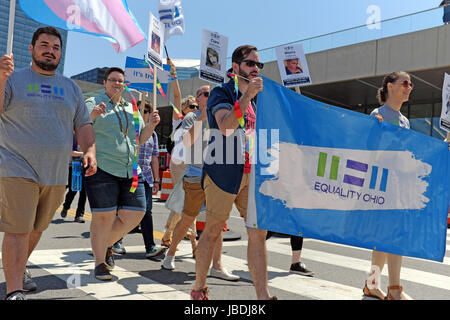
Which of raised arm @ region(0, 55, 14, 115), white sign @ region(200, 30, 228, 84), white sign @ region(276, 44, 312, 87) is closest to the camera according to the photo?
raised arm @ region(0, 55, 14, 115)

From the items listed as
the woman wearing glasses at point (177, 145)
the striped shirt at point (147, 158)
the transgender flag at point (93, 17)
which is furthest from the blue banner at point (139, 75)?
the transgender flag at point (93, 17)

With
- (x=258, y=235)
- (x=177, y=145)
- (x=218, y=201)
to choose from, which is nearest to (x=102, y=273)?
(x=218, y=201)

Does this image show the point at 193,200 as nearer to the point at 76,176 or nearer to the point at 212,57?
the point at 212,57

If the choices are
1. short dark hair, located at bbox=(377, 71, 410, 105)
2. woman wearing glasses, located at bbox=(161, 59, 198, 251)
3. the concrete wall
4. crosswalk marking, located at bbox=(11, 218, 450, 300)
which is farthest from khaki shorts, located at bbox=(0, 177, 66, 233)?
the concrete wall

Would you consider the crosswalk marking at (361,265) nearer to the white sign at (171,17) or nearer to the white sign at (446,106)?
the white sign at (446,106)

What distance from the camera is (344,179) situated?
11.0 feet

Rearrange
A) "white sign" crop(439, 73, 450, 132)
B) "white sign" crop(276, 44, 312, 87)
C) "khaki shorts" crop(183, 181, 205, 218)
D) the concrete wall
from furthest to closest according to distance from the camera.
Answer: the concrete wall < "white sign" crop(276, 44, 312, 87) < "white sign" crop(439, 73, 450, 132) < "khaki shorts" crop(183, 181, 205, 218)

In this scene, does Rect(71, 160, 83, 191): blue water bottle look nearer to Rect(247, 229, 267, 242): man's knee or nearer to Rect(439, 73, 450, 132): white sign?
Rect(247, 229, 267, 242): man's knee

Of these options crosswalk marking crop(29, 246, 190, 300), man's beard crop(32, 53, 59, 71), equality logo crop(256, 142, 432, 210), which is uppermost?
man's beard crop(32, 53, 59, 71)

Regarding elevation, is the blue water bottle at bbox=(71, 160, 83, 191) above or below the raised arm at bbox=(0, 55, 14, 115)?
below

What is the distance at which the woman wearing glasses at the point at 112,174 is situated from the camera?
401 cm

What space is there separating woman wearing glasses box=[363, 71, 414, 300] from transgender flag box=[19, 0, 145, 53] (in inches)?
119

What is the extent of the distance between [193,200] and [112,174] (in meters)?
0.92

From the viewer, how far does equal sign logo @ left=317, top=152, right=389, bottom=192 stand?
328 centimetres
